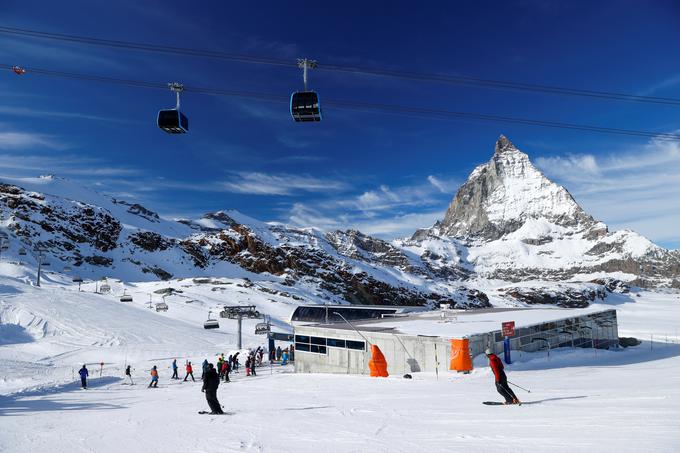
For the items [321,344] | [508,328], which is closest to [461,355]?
[508,328]

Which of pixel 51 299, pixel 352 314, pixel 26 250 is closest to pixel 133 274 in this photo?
pixel 26 250

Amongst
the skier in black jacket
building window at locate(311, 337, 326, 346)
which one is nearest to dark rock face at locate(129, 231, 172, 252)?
building window at locate(311, 337, 326, 346)

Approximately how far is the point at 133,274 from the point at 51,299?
6510cm

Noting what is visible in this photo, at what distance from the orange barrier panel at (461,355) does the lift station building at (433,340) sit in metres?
0.05

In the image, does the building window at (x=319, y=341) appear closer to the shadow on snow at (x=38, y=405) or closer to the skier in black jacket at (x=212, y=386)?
the shadow on snow at (x=38, y=405)

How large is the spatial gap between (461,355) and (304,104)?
→ 13.2 meters

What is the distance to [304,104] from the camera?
19.2 meters

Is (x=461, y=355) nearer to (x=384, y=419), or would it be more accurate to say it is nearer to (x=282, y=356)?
(x=384, y=419)

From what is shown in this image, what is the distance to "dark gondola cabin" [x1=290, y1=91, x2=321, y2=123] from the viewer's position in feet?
62.8

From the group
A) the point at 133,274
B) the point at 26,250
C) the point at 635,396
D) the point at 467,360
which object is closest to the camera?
the point at 635,396

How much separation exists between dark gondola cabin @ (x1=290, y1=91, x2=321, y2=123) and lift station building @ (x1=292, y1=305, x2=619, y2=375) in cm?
1240

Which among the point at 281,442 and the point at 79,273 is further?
the point at 79,273

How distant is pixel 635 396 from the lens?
31.9ft

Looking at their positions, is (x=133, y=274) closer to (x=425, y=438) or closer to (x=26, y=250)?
(x=26, y=250)
